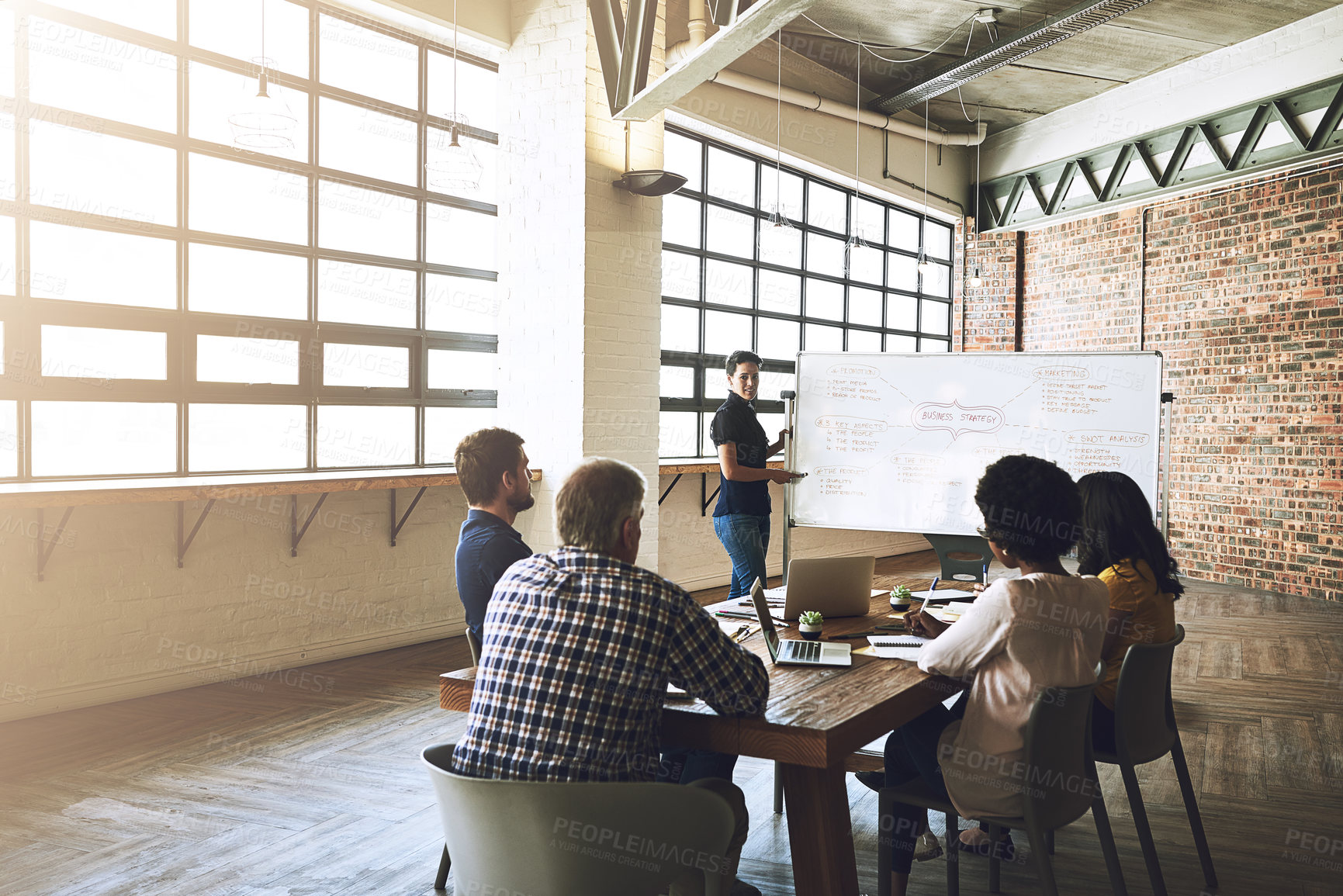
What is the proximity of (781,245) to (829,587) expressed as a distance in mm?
5638

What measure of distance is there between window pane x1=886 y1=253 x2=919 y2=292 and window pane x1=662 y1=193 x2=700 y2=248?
291 centimetres

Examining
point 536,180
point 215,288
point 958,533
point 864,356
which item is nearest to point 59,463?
point 215,288

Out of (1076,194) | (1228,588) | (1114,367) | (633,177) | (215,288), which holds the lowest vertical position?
(1228,588)

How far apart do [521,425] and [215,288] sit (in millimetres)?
1835

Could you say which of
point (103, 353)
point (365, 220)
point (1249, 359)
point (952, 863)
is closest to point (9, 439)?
point (103, 353)

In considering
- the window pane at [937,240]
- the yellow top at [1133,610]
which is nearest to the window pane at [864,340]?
the window pane at [937,240]

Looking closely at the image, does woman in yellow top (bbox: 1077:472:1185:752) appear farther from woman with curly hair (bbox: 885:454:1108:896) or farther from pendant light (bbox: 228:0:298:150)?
pendant light (bbox: 228:0:298:150)

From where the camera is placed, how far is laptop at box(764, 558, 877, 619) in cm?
272

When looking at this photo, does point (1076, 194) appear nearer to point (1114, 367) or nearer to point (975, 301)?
point (975, 301)

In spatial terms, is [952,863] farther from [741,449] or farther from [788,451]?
[788,451]

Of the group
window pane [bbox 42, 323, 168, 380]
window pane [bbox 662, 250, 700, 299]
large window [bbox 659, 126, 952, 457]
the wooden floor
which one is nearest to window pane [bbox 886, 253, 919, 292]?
large window [bbox 659, 126, 952, 457]

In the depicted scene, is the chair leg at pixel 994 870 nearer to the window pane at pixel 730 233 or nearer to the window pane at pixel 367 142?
the window pane at pixel 367 142

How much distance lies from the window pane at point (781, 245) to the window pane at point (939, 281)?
224 centimetres

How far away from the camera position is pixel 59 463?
4.12 meters
